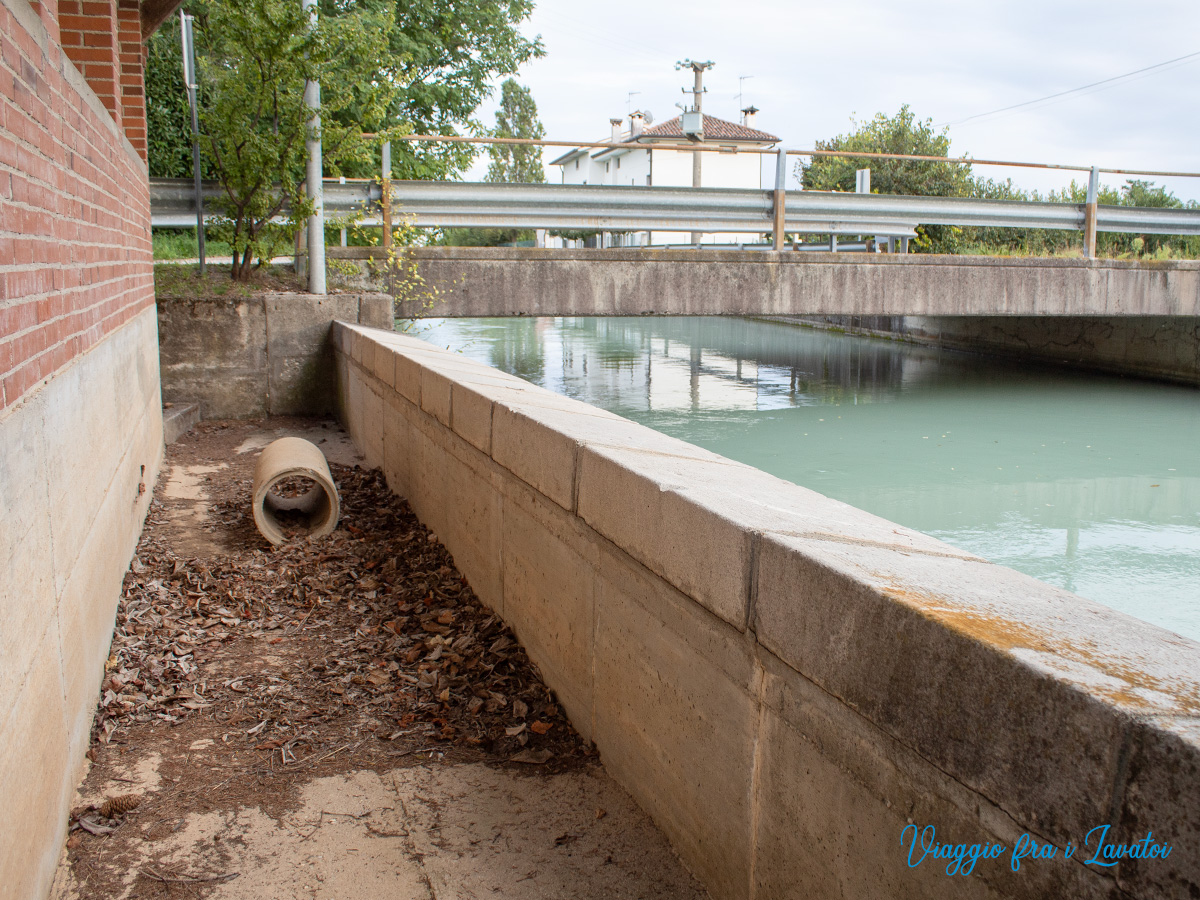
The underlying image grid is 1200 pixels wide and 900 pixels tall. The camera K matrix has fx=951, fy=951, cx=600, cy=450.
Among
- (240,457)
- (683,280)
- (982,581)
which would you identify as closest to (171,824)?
(982,581)

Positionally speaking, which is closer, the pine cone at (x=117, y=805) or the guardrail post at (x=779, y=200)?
the pine cone at (x=117, y=805)

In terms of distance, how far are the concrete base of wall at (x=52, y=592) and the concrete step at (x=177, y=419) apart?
4085mm

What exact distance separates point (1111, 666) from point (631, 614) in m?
1.57

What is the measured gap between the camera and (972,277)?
12945mm

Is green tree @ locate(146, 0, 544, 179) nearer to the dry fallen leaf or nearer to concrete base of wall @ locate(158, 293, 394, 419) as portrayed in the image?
concrete base of wall @ locate(158, 293, 394, 419)

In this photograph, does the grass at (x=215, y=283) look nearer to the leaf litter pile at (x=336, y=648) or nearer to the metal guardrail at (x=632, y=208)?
the metal guardrail at (x=632, y=208)

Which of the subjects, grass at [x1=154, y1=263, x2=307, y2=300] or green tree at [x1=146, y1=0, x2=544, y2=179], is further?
green tree at [x1=146, y1=0, x2=544, y2=179]

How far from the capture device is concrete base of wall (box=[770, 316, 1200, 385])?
17297 mm

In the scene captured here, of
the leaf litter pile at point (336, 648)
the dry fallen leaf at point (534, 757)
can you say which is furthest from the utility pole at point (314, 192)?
the dry fallen leaf at point (534, 757)

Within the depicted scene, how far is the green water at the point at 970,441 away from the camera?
25.6 ft

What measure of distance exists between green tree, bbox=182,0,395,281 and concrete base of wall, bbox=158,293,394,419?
1091 mm

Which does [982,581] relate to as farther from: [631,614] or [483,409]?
[483,409]

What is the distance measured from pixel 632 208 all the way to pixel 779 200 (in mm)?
1831

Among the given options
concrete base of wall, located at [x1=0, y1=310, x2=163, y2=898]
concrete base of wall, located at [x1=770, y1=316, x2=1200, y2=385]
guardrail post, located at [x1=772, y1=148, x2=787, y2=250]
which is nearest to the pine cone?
concrete base of wall, located at [x1=0, y1=310, x2=163, y2=898]
